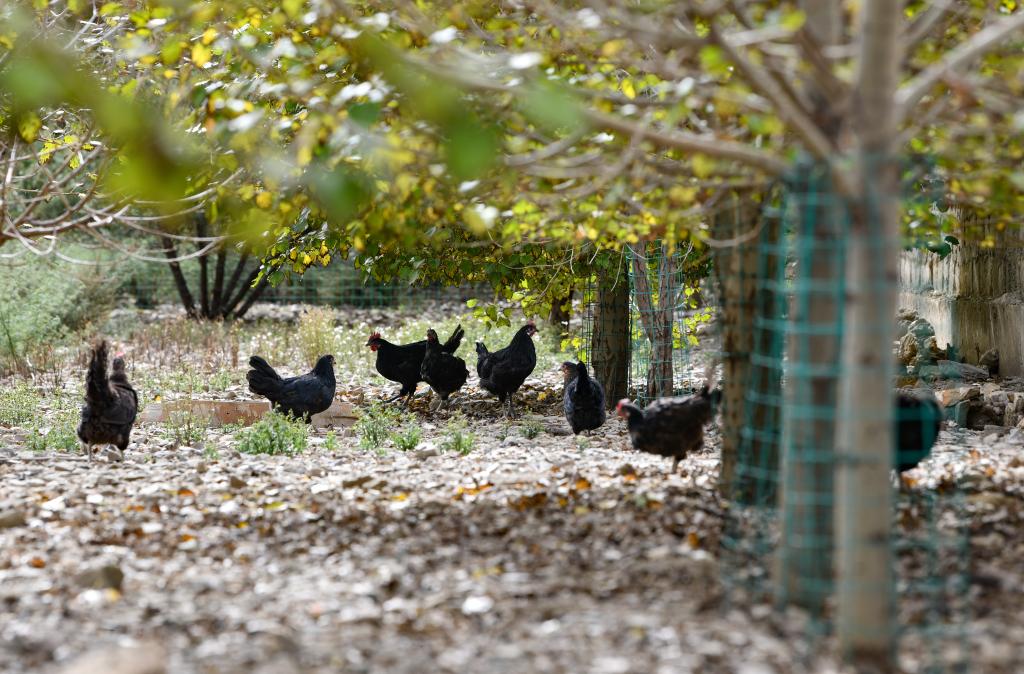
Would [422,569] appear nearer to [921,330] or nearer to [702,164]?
[702,164]

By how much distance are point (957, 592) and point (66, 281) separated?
1427 cm

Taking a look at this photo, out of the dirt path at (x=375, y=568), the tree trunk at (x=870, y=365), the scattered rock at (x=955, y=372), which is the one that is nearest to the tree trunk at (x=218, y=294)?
the dirt path at (x=375, y=568)

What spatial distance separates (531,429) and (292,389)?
1.94m

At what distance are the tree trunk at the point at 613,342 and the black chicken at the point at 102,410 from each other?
4135mm

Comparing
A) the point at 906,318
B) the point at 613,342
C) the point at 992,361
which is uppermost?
the point at 906,318

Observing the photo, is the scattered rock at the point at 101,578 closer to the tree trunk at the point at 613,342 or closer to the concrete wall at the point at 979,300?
the tree trunk at the point at 613,342

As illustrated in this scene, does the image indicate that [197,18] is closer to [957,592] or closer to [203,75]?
[203,75]

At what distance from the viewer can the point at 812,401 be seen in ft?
10.9

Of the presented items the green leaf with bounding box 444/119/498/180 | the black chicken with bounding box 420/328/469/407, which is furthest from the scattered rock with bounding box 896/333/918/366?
the green leaf with bounding box 444/119/498/180

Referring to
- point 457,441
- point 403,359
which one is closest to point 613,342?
point 403,359

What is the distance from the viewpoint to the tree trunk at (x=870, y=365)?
9.28 ft

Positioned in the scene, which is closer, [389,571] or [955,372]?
[389,571]

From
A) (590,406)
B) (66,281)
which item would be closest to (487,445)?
(590,406)

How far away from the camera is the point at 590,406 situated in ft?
25.8
